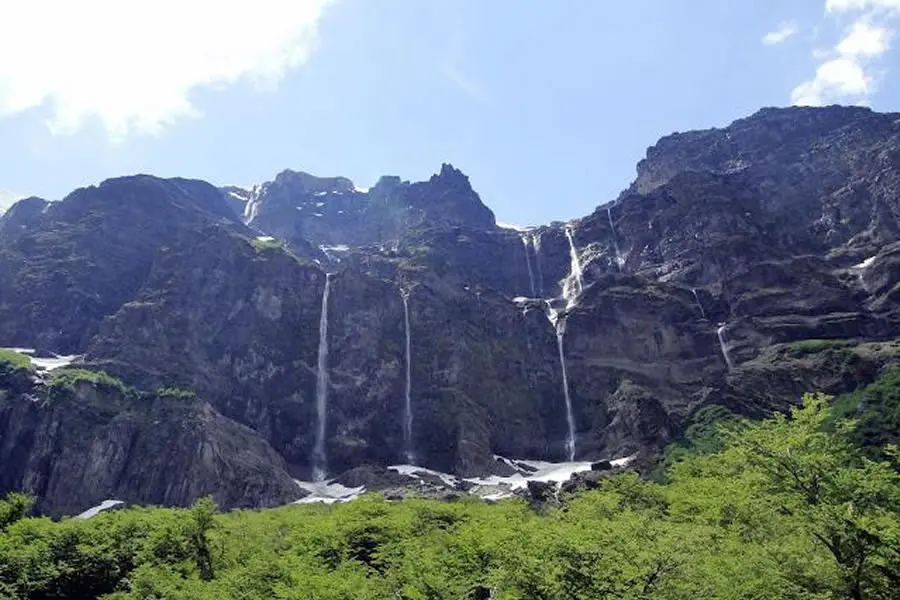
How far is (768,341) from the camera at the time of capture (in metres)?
170

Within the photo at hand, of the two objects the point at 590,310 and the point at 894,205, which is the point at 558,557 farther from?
the point at 894,205

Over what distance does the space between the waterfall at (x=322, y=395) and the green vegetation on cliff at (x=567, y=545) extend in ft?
325

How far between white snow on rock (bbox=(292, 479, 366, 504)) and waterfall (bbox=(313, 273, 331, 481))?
529cm

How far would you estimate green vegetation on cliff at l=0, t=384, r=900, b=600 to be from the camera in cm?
2884

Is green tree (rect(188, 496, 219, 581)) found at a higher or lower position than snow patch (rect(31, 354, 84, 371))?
lower

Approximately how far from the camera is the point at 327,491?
470 feet

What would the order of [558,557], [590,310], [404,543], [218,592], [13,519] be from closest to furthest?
[558,557], [218,592], [404,543], [13,519], [590,310]

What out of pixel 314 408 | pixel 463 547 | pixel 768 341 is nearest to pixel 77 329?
pixel 314 408

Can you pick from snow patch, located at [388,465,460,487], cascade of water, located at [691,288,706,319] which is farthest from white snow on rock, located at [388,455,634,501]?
cascade of water, located at [691,288,706,319]

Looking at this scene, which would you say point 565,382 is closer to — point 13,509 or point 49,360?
point 49,360

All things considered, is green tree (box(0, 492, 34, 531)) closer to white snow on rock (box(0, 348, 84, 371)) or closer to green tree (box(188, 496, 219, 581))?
green tree (box(188, 496, 219, 581))

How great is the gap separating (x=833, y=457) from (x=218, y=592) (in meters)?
30.9

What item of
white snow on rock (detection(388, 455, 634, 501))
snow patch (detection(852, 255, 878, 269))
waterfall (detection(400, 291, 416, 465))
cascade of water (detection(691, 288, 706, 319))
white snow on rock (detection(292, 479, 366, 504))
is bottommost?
white snow on rock (detection(292, 479, 366, 504))

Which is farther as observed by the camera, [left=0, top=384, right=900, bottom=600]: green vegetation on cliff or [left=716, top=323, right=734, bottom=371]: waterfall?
[left=716, top=323, right=734, bottom=371]: waterfall
